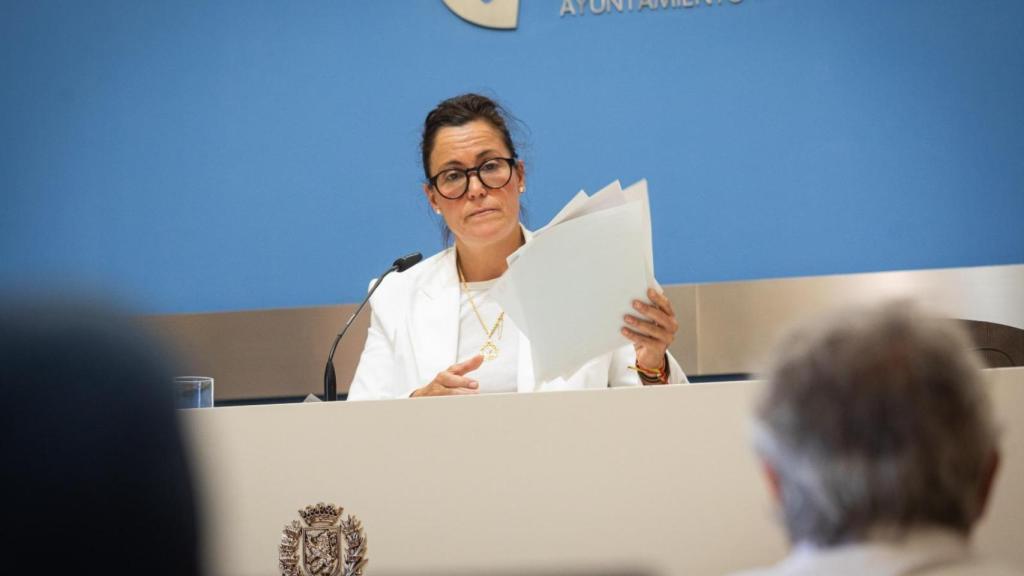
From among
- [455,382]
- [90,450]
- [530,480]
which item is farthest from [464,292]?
[90,450]

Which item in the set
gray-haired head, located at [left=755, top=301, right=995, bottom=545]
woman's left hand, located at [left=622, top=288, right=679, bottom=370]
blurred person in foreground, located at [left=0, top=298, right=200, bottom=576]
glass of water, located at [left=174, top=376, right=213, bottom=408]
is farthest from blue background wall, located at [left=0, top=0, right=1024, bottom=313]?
blurred person in foreground, located at [left=0, top=298, right=200, bottom=576]

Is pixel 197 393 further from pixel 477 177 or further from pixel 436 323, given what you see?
pixel 477 177

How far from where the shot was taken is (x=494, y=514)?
148 cm

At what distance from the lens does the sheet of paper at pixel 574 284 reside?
1.89m

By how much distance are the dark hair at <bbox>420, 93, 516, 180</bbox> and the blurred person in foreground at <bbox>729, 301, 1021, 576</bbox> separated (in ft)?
6.70

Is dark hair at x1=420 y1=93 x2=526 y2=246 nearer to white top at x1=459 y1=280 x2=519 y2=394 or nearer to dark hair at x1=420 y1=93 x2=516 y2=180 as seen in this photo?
dark hair at x1=420 y1=93 x2=516 y2=180

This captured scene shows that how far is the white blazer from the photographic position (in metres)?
2.35

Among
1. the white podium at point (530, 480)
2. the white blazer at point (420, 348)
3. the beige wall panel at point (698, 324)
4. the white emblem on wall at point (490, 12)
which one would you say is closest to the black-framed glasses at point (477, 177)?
the white blazer at point (420, 348)

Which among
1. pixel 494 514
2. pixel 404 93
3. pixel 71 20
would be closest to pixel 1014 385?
pixel 494 514

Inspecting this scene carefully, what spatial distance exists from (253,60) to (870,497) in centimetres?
309

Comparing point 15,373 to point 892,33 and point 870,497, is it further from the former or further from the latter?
point 892,33

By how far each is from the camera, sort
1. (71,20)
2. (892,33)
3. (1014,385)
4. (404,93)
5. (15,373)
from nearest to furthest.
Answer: (15,373)
(1014,385)
(892,33)
(404,93)
(71,20)

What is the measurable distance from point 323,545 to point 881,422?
1048 mm

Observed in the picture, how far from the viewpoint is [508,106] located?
3.20 m
